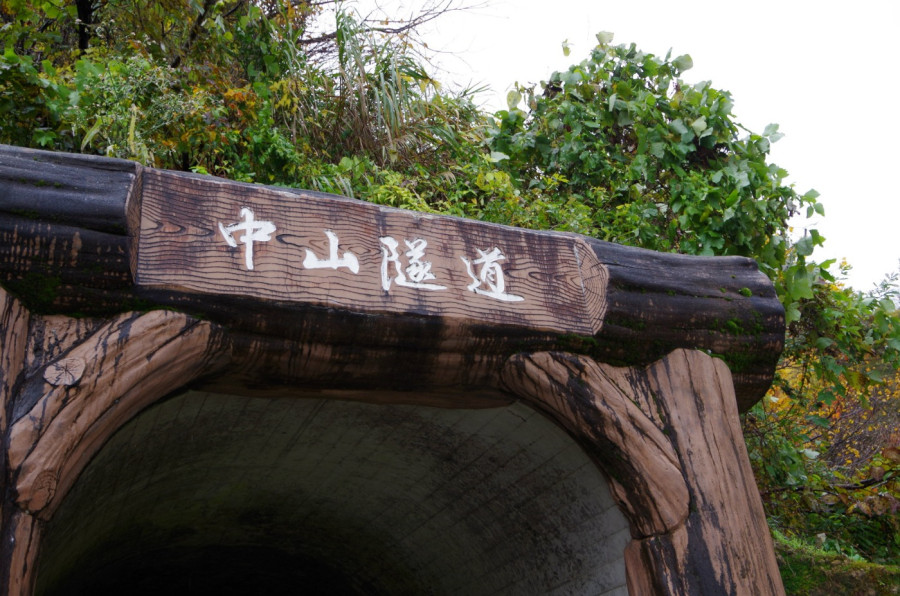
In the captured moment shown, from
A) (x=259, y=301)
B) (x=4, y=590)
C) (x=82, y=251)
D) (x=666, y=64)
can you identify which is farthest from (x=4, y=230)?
(x=666, y=64)

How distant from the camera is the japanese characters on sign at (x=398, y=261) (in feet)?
7.90

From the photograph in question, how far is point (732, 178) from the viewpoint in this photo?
480cm

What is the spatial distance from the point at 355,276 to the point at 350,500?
85.1 inches

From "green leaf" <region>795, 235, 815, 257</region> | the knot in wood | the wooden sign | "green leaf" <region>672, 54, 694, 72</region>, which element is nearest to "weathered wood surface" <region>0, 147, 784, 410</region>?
the wooden sign

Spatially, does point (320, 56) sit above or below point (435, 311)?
above

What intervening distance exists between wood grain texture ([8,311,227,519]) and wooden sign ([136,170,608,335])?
13 centimetres

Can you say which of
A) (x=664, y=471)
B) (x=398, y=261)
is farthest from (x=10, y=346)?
(x=664, y=471)

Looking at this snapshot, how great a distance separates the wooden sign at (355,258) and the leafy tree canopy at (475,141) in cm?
210

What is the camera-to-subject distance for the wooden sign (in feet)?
7.65

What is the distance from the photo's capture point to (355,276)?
249 cm

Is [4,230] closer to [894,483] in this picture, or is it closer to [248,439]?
[248,439]

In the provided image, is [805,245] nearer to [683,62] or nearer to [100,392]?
[683,62]

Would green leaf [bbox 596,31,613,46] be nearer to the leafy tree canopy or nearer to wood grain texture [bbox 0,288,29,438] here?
the leafy tree canopy

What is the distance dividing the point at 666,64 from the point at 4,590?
15.1 ft
